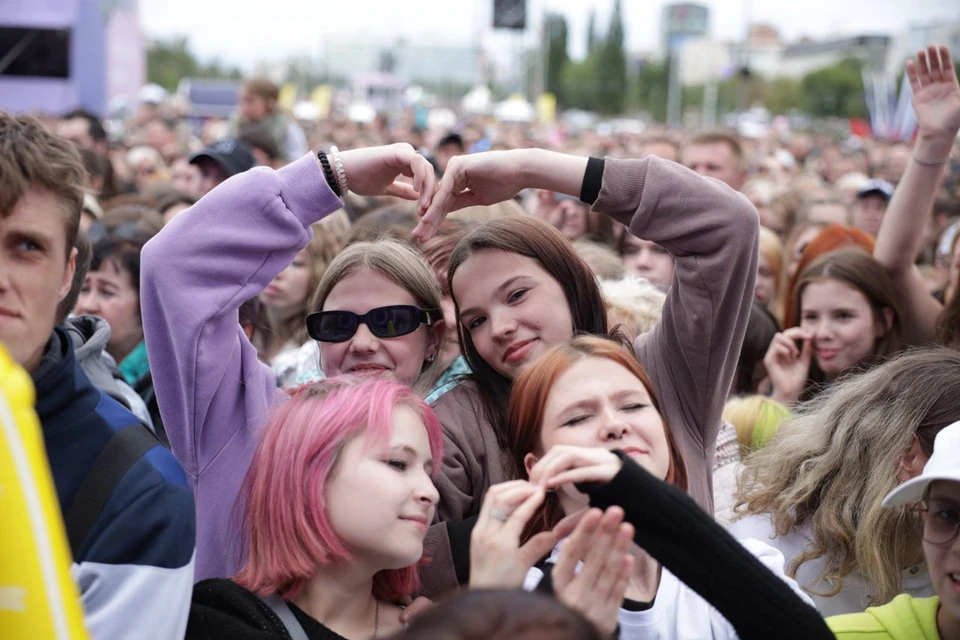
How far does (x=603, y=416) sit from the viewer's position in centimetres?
238

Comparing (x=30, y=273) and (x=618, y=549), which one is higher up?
(x=30, y=273)

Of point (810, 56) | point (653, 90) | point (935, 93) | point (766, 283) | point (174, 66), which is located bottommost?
point (766, 283)

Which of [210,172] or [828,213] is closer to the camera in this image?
[210,172]

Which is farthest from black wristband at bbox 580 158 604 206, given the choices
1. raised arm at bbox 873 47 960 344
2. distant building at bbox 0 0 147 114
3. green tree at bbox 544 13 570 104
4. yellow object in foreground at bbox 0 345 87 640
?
green tree at bbox 544 13 570 104

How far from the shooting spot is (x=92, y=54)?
74.8 ft

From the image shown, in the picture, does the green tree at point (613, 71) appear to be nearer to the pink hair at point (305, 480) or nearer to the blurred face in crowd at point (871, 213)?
the blurred face in crowd at point (871, 213)

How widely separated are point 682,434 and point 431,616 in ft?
5.09

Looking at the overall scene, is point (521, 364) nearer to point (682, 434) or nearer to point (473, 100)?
point (682, 434)

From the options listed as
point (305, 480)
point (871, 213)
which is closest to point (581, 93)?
point (871, 213)

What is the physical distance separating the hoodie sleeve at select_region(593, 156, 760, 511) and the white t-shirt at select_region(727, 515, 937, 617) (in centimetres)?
33

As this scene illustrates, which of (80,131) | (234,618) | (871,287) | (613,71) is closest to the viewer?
(234,618)

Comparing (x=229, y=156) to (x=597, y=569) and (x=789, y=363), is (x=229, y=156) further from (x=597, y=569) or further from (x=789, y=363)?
(x=597, y=569)

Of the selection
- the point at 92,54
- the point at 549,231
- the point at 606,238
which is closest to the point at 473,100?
the point at 92,54

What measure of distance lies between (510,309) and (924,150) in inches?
86.9
